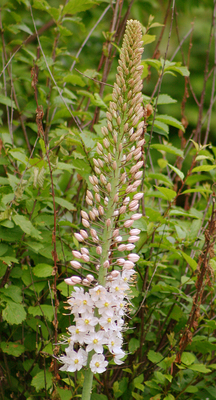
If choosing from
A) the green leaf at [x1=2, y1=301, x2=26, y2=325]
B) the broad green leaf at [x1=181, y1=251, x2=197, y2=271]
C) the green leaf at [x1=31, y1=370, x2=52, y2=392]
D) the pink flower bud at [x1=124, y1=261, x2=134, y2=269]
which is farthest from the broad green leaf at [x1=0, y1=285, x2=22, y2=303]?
the broad green leaf at [x1=181, y1=251, x2=197, y2=271]

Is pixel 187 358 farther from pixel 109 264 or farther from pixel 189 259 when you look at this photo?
pixel 109 264

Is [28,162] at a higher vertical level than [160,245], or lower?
higher

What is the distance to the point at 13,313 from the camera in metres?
1.81

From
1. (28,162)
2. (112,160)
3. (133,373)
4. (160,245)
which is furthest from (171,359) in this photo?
(28,162)

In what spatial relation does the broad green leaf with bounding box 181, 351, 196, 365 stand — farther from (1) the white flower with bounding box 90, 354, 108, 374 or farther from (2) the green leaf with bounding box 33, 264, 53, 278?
(2) the green leaf with bounding box 33, 264, 53, 278

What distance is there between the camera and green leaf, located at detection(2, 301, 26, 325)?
1778 millimetres

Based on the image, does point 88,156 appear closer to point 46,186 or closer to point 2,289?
point 46,186

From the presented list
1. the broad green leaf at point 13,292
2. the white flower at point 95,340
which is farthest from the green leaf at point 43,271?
the white flower at point 95,340

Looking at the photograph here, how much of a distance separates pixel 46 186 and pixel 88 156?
0.97 ft

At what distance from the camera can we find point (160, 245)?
2037 millimetres

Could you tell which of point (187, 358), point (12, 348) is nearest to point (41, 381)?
point (12, 348)

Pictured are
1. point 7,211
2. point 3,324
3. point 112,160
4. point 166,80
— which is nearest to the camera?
point 112,160

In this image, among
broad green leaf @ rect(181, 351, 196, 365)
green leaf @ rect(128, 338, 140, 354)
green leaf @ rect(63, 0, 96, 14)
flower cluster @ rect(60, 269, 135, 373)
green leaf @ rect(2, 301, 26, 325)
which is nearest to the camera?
flower cluster @ rect(60, 269, 135, 373)

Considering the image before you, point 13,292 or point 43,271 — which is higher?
point 43,271
